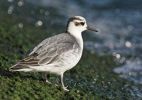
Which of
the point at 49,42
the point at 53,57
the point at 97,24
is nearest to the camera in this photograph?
the point at 53,57

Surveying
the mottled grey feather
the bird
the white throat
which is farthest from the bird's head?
the mottled grey feather

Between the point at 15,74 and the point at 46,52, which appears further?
the point at 15,74

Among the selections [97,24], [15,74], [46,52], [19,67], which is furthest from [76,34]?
[97,24]

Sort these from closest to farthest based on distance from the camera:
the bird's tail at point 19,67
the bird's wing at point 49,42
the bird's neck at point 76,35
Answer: the bird's tail at point 19,67
the bird's wing at point 49,42
the bird's neck at point 76,35

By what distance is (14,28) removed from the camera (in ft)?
65.5

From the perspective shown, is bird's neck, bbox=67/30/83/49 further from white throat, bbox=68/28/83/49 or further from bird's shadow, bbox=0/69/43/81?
bird's shadow, bbox=0/69/43/81

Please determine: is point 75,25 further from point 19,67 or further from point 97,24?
point 97,24

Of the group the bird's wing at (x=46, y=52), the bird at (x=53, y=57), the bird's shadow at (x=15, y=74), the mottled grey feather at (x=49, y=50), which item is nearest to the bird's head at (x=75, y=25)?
the bird at (x=53, y=57)

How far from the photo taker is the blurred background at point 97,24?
18.4 metres

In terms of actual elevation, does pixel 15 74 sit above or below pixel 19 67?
below

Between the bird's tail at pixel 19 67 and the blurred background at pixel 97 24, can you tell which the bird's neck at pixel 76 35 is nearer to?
the bird's tail at pixel 19 67

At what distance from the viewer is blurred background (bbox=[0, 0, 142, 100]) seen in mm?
18359

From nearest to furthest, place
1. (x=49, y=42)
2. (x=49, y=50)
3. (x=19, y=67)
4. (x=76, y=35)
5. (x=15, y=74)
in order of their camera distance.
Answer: (x=19, y=67)
(x=49, y=50)
(x=49, y=42)
(x=15, y=74)
(x=76, y=35)

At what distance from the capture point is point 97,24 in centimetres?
2566
